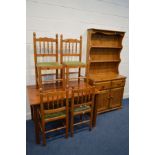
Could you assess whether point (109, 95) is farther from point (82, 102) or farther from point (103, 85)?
point (82, 102)

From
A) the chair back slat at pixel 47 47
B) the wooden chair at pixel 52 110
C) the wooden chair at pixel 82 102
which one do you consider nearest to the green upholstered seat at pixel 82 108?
the wooden chair at pixel 82 102

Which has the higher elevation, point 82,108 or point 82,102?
point 82,102

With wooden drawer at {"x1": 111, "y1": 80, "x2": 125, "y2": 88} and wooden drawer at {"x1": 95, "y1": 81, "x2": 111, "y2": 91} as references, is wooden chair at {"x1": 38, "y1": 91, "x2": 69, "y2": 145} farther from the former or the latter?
wooden drawer at {"x1": 111, "y1": 80, "x2": 125, "y2": 88}

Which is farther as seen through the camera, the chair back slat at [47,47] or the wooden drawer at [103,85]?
the wooden drawer at [103,85]

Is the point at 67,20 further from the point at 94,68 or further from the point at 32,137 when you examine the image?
the point at 32,137

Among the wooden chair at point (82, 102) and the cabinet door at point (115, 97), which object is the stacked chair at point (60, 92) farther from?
the cabinet door at point (115, 97)

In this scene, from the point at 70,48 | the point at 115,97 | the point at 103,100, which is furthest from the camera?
the point at 115,97

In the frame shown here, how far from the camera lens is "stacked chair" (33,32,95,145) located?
190 cm

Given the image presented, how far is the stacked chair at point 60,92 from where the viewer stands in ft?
6.23

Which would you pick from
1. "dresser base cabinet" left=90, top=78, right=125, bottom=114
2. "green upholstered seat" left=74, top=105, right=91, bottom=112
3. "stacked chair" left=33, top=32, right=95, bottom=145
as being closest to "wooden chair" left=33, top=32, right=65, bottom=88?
"stacked chair" left=33, top=32, right=95, bottom=145

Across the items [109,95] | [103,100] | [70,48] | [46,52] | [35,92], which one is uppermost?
[70,48]

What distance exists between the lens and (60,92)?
184 centimetres

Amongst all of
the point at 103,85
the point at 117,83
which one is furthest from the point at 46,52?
the point at 117,83
